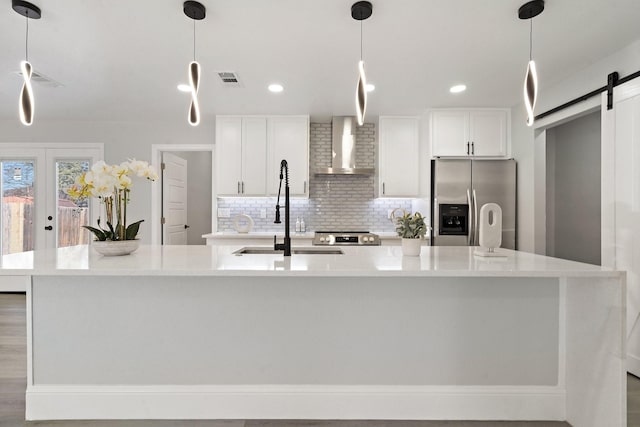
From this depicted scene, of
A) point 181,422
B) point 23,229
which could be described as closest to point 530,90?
point 181,422

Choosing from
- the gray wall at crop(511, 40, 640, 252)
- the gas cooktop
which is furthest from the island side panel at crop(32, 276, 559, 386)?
the gas cooktop

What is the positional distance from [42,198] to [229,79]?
3.66 metres

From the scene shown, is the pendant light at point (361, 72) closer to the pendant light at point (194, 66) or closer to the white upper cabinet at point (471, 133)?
the pendant light at point (194, 66)

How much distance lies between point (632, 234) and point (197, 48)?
3601 millimetres

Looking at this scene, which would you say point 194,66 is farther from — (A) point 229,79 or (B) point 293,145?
(B) point 293,145

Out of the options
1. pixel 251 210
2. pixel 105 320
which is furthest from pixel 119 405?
pixel 251 210

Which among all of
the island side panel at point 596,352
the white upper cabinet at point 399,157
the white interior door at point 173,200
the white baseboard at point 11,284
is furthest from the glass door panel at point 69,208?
the island side panel at point 596,352

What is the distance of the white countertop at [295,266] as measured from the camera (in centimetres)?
167

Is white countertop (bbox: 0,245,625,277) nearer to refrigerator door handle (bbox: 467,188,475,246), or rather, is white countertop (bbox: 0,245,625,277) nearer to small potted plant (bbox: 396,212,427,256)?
small potted plant (bbox: 396,212,427,256)

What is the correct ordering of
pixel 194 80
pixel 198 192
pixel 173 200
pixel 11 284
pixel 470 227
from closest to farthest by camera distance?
1. pixel 194 80
2. pixel 470 227
3. pixel 11 284
4. pixel 173 200
5. pixel 198 192

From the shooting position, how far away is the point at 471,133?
14.7ft

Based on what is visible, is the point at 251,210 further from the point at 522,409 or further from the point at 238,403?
the point at 522,409

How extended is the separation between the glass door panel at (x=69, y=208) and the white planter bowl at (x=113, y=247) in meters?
3.75

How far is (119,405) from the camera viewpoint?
205 centimetres
